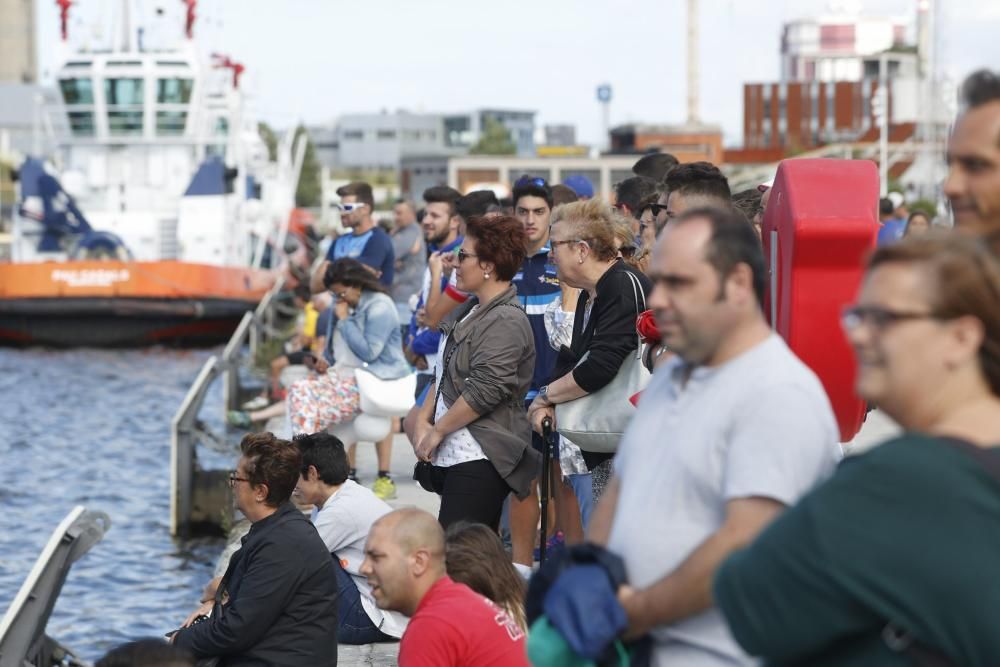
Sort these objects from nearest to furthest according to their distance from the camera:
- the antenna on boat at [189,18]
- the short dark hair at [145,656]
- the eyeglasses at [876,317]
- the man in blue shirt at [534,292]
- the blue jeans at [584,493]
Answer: the eyeglasses at [876,317]
the short dark hair at [145,656]
the blue jeans at [584,493]
the man in blue shirt at [534,292]
the antenna on boat at [189,18]

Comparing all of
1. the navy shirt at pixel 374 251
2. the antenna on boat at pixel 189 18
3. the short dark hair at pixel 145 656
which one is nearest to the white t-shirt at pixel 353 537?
the short dark hair at pixel 145 656

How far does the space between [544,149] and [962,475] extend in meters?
86.8

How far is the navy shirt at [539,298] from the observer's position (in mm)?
7839

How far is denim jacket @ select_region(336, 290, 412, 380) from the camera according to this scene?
9.72 metres

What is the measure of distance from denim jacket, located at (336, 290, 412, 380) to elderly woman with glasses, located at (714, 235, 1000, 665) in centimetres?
711

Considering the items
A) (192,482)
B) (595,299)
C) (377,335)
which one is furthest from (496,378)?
(192,482)

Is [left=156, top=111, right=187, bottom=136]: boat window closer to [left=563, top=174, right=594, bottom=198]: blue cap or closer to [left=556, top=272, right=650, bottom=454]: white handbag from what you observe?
[left=563, top=174, right=594, bottom=198]: blue cap

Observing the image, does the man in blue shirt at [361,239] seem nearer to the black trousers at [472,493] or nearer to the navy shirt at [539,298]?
the navy shirt at [539,298]

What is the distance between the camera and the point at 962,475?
244cm

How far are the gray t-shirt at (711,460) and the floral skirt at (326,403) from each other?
22.1 ft

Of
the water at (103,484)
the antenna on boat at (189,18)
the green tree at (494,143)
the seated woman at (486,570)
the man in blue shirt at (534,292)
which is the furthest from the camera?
the green tree at (494,143)

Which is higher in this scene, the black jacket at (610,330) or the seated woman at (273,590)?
the black jacket at (610,330)

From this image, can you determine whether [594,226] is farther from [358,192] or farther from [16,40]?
[16,40]

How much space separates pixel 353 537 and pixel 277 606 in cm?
96
